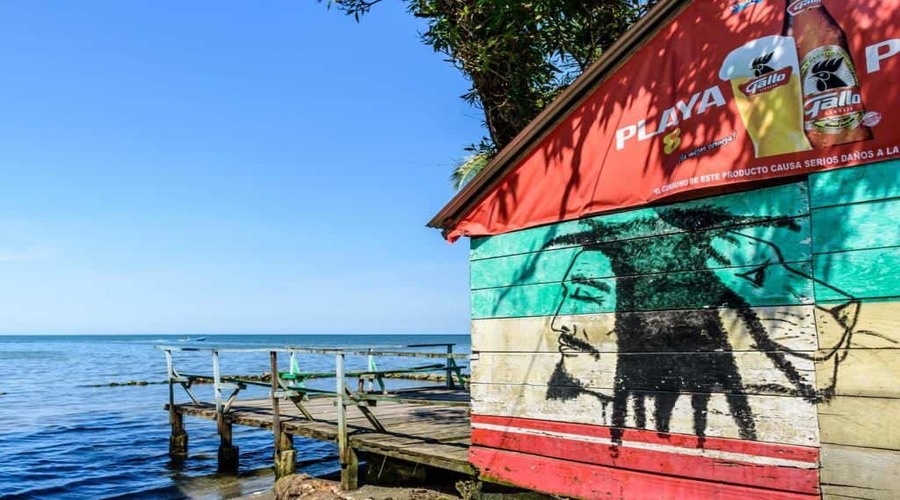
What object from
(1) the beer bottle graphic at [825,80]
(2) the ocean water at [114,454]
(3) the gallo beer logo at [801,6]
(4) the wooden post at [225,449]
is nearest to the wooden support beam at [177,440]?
(2) the ocean water at [114,454]

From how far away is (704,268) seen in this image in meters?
5.12

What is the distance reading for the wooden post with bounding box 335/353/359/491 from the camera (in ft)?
27.9

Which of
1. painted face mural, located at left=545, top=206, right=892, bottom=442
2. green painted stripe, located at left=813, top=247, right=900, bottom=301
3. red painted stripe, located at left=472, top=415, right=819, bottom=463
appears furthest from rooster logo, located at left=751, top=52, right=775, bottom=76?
red painted stripe, located at left=472, top=415, right=819, bottom=463

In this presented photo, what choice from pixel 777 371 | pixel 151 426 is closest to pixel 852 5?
pixel 777 371

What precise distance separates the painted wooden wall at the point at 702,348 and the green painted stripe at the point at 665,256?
0.5 inches

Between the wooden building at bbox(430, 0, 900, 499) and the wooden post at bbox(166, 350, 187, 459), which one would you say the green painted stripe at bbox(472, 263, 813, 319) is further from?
the wooden post at bbox(166, 350, 187, 459)

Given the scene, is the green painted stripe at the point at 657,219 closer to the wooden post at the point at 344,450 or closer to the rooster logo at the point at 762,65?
→ the rooster logo at the point at 762,65

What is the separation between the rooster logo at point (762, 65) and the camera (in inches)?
189

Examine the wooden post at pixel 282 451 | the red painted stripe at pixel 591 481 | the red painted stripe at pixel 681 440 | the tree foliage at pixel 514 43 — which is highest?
the tree foliage at pixel 514 43

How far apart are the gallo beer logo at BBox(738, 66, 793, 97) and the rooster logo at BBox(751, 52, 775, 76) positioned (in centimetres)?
4

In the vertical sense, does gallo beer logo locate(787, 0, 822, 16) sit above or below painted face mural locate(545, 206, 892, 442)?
above

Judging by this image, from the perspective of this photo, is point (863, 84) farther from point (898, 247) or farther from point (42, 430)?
point (42, 430)

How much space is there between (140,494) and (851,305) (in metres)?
12.9

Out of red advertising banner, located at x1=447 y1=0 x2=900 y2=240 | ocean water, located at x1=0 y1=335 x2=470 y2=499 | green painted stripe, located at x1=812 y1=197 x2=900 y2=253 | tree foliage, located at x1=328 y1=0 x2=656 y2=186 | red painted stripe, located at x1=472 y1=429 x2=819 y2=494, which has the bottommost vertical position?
ocean water, located at x1=0 y1=335 x2=470 y2=499
